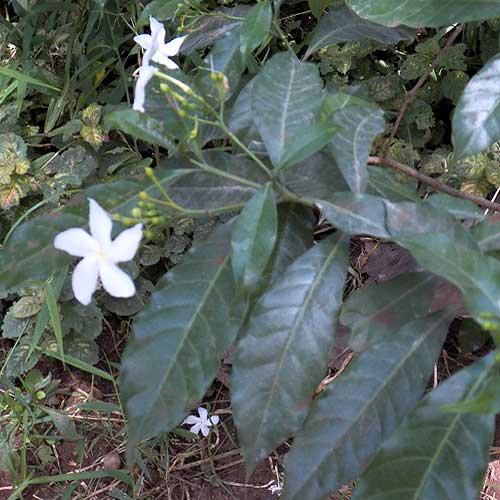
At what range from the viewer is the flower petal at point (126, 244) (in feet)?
2.75

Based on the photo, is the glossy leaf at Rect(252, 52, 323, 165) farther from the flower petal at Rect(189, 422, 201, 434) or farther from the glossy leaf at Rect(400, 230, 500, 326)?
the flower petal at Rect(189, 422, 201, 434)

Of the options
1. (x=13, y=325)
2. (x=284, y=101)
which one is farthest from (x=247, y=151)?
(x=13, y=325)

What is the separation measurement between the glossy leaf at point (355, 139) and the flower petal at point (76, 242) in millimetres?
333

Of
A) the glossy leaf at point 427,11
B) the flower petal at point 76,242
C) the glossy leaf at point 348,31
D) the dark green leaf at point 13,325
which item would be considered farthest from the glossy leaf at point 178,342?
the dark green leaf at point 13,325

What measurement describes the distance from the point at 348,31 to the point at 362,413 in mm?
731

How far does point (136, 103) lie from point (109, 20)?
45.9 inches

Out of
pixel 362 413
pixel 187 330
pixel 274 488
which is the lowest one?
pixel 274 488

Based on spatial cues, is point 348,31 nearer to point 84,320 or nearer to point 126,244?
point 126,244

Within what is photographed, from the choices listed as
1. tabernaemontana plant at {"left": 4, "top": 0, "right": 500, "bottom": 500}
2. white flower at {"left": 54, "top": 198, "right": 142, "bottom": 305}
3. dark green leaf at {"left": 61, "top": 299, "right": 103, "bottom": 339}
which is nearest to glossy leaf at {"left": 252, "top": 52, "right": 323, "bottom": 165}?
tabernaemontana plant at {"left": 4, "top": 0, "right": 500, "bottom": 500}

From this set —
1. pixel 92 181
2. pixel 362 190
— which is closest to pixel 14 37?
pixel 92 181

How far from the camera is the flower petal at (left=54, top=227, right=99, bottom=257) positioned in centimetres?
84

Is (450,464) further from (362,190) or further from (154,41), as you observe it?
(154,41)

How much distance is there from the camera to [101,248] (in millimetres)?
851

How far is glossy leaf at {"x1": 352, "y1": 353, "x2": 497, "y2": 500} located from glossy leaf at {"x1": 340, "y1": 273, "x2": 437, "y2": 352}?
4.4 inches
